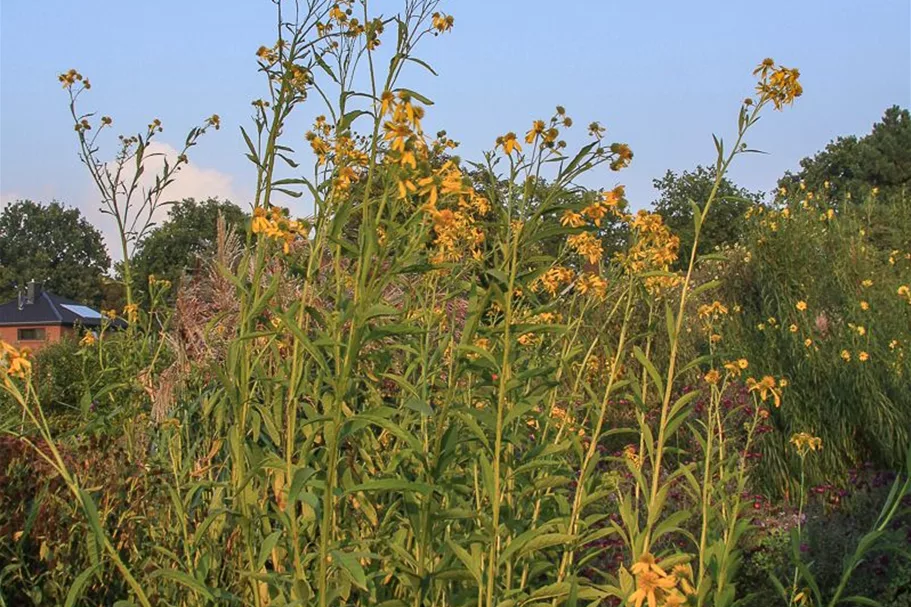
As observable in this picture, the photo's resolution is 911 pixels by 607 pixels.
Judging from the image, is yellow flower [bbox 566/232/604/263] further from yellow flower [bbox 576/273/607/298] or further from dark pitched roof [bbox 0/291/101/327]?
dark pitched roof [bbox 0/291/101/327]

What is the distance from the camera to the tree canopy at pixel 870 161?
31.4 meters

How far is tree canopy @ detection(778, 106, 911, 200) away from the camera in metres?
31.4

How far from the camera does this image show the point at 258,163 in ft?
6.13

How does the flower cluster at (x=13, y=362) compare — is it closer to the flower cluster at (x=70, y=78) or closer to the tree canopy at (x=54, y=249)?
the flower cluster at (x=70, y=78)

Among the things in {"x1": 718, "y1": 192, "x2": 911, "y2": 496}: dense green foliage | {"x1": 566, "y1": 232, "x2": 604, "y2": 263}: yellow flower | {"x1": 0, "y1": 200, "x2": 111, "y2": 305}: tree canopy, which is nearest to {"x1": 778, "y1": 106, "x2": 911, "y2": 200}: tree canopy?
{"x1": 718, "y1": 192, "x2": 911, "y2": 496}: dense green foliage

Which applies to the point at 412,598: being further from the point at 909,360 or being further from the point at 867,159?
the point at 867,159

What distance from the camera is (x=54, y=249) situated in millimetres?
51312

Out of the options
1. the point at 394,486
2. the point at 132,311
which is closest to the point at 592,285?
the point at 394,486

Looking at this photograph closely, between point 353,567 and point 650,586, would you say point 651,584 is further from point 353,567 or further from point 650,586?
point 353,567

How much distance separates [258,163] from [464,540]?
863 mm

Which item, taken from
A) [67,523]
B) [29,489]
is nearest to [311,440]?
[67,523]

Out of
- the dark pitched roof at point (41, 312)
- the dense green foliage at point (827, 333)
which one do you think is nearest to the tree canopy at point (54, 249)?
the dark pitched roof at point (41, 312)

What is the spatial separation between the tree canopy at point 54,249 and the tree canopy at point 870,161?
116 ft

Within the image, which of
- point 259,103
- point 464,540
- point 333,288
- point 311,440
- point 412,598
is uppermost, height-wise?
point 259,103
